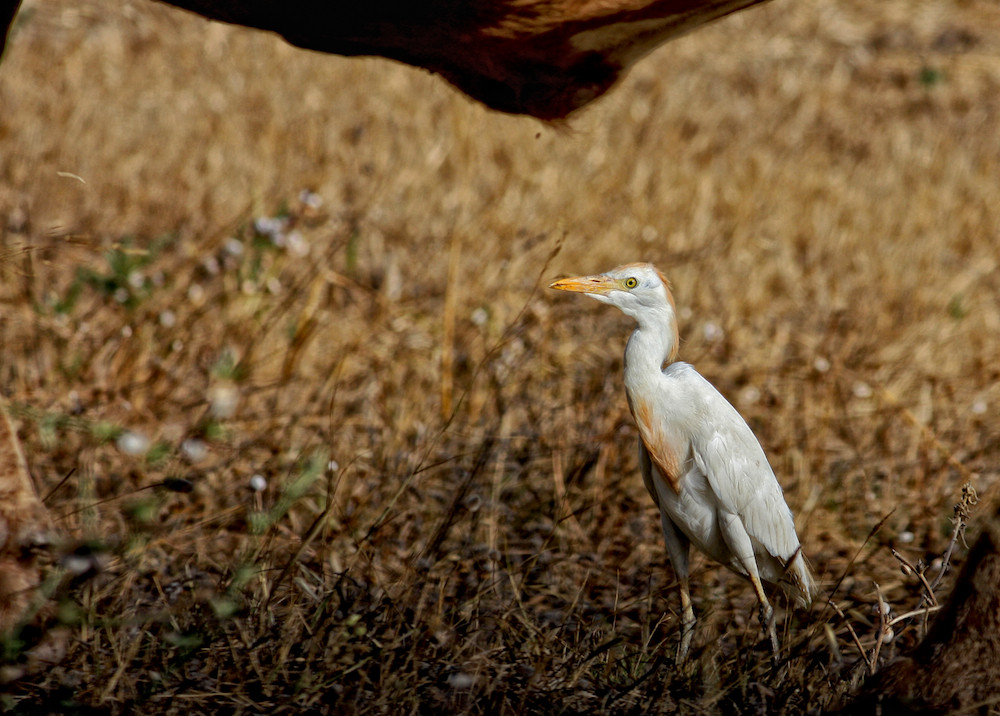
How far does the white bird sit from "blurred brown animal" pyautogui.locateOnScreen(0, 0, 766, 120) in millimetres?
417

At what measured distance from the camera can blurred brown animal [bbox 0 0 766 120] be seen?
2244mm

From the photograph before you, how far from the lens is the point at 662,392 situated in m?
2.37

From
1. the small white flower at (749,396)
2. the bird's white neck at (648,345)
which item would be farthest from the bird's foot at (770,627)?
the small white flower at (749,396)

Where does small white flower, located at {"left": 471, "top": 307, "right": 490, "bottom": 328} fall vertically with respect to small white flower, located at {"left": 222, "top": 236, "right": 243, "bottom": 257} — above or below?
below

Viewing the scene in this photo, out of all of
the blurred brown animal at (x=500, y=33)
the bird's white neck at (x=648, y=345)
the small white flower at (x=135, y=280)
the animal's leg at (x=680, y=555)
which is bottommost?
the animal's leg at (x=680, y=555)

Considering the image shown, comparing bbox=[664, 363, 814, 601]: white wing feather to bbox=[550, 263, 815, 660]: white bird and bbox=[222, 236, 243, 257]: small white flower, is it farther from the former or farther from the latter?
bbox=[222, 236, 243, 257]: small white flower

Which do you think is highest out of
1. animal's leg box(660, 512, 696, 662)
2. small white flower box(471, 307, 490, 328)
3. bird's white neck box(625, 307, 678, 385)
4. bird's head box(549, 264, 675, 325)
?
bird's head box(549, 264, 675, 325)

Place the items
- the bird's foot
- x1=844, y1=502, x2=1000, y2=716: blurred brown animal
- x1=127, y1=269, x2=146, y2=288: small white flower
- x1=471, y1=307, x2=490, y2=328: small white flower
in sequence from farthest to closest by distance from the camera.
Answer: x1=471, y1=307, x2=490, y2=328: small white flower, x1=127, y1=269, x2=146, y2=288: small white flower, the bird's foot, x1=844, y1=502, x2=1000, y2=716: blurred brown animal

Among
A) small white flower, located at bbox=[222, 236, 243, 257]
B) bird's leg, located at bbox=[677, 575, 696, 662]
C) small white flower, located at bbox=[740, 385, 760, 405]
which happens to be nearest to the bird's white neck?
bird's leg, located at bbox=[677, 575, 696, 662]

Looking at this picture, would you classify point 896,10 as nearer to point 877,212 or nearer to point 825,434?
point 877,212

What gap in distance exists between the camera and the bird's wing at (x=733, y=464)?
237 centimetres

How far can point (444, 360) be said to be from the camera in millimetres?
3656

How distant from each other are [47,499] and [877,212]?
158 inches

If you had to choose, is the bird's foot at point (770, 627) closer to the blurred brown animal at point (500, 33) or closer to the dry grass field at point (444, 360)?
the dry grass field at point (444, 360)
